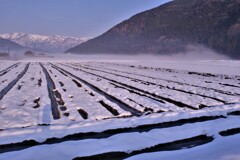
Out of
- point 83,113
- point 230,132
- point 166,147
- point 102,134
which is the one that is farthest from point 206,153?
point 83,113

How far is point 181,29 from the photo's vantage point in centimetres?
13450

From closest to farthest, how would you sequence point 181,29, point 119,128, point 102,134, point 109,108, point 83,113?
point 102,134, point 119,128, point 83,113, point 109,108, point 181,29

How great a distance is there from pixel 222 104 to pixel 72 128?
3.79 m

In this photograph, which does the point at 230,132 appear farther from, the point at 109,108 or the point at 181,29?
the point at 181,29

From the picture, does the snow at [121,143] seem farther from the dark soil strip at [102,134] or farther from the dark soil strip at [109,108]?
the dark soil strip at [109,108]

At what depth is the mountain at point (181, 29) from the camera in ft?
352

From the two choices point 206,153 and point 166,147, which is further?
point 166,147

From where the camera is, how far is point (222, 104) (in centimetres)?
608

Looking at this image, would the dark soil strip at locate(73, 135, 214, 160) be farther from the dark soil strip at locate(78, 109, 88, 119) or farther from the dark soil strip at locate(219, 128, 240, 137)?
the dark soil strip at locate(78, 109, 88, 119)

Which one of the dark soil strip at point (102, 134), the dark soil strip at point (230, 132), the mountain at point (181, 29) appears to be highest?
the mountain at point (181, 29)

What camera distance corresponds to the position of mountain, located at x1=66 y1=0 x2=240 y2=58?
107 m

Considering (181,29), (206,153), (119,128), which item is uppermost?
(181,29)

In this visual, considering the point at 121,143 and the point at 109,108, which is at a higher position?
the point at 109,108

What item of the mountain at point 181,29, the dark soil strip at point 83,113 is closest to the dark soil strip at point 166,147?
the dark soil strip at point 83,113
